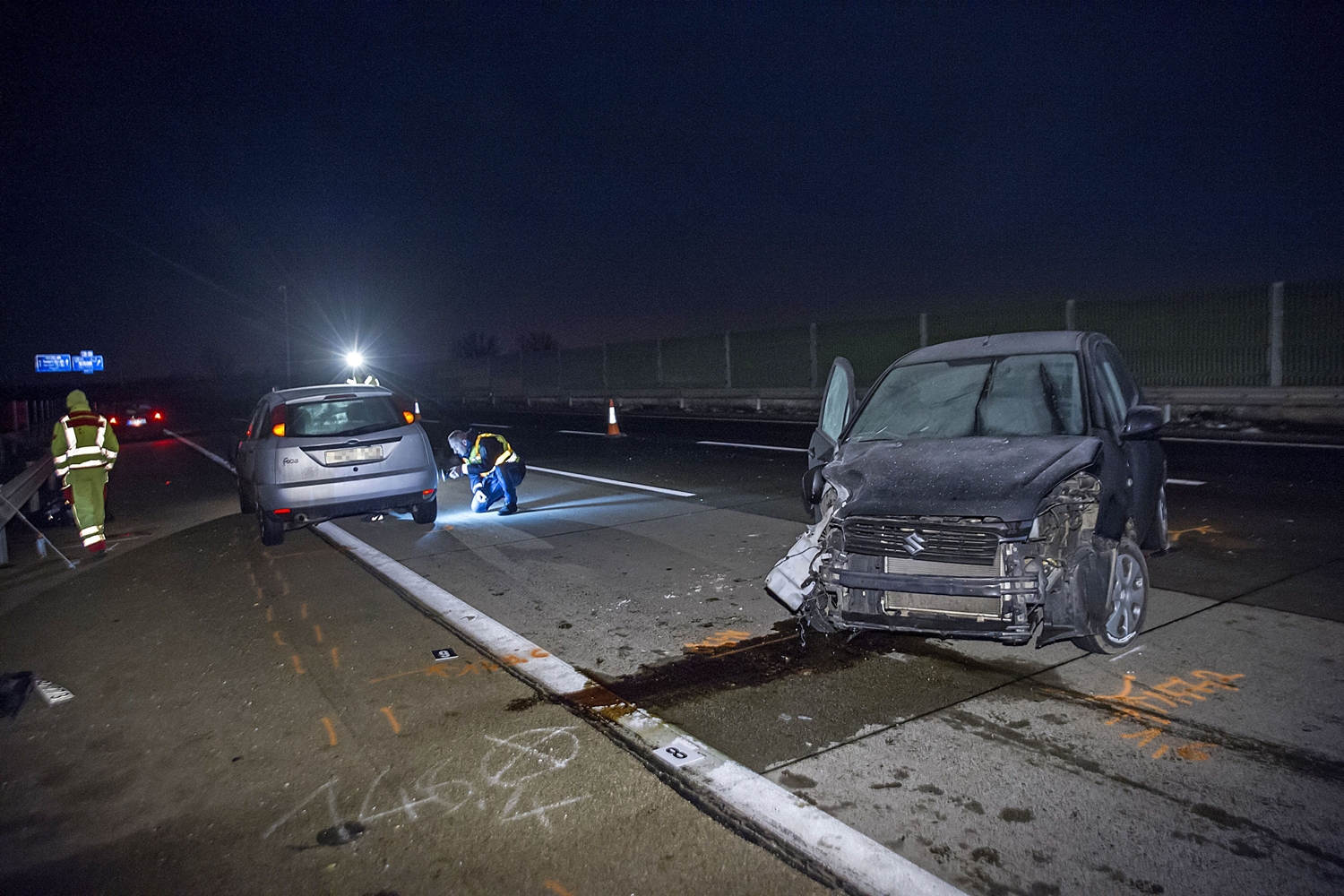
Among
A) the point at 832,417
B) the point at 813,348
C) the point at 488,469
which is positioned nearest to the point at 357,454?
the point at 488,469

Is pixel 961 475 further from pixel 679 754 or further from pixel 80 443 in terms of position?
pixel 80 443

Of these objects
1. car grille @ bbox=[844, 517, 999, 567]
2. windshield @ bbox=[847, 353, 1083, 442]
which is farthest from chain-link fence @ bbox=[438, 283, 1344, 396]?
car grille @ bbox=[844, 517, 999, 567]

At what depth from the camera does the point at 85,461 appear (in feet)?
29.8

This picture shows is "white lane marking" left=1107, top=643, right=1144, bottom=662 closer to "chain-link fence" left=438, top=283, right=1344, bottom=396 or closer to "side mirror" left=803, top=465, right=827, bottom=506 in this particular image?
"side mirror" left=803, top=465, right=827, bottom=506

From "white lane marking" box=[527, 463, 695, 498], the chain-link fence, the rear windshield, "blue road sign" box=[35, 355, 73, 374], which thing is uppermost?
"blue road sign" box=[35, 355, 73, 374]

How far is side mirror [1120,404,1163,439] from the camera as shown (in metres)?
5.11

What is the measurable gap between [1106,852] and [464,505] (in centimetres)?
931

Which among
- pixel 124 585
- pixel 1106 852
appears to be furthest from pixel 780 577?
pixel 124 585

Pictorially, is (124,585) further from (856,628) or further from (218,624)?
(856,628)

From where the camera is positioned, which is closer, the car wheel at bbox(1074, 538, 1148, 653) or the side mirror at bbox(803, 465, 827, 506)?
the car wheel at bbox(1074, 538, 1148, 653)

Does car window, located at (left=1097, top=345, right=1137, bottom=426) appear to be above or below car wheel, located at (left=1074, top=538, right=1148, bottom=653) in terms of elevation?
above

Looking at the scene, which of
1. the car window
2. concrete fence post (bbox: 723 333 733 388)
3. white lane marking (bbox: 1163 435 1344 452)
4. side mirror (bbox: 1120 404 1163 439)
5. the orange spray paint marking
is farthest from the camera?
concrete fence post (bbox: 723 333 733 388)

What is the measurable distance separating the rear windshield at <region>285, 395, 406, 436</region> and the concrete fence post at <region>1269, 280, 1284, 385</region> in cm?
1570

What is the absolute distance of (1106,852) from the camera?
3.00 m
